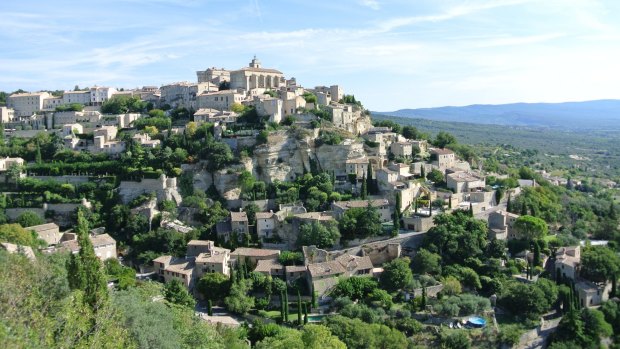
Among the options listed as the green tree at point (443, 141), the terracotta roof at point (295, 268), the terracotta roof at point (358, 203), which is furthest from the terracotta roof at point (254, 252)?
the green tree at point (443, 141)

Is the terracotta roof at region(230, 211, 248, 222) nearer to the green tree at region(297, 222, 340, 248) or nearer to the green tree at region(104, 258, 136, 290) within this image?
the green tree at region(297, 222, 340, 248)

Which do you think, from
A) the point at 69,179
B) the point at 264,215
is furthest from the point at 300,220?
the point at 69,179

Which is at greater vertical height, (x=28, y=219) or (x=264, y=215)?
(x=264, y=215)

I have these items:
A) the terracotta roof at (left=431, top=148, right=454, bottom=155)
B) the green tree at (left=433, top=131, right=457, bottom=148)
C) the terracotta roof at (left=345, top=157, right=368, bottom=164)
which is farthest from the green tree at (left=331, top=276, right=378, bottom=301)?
the green tree at (left=433, top=131, right=457, bottom=148)

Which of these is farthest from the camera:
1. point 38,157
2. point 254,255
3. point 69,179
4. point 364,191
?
point 38,157

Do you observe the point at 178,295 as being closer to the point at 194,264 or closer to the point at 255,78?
the point at 194,264

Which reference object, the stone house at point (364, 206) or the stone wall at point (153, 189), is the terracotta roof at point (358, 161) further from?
the stone wall at point (153, 189)
